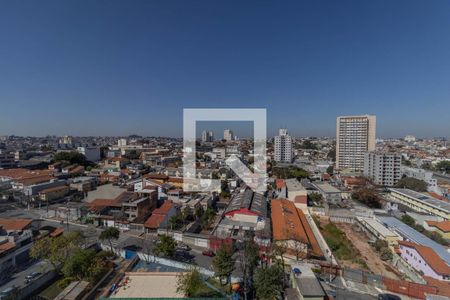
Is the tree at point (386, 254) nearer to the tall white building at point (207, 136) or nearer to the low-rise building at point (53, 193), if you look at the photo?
the low-rise building at point (53, 193)

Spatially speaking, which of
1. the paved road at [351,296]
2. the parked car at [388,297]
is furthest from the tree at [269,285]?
the parked car at [388,297]

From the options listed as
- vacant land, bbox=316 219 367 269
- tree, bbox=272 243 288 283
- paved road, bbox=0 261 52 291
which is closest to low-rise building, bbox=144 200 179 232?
paved road, bbox=0 261 52 291

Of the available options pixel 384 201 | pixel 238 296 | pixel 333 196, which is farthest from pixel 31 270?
pixel 384 201

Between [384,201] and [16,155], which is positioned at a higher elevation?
[16,155]

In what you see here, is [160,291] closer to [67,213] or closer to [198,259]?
[198,259]

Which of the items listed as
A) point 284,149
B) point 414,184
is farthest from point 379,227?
point 284,149

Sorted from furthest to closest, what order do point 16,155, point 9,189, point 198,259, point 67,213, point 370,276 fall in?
point 16,155
point 9,189
point 67,213
point 198,259
point 370,276

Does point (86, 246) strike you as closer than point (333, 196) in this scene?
Yes
